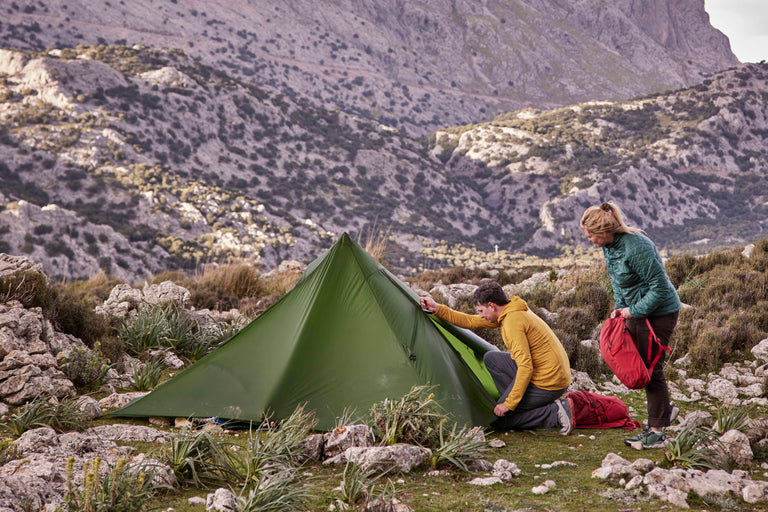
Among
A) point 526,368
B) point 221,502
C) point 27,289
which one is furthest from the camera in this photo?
point 27,289

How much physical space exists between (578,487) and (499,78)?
147651mm

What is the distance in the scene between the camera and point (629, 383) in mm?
4219

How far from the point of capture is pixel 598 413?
5.23 meters

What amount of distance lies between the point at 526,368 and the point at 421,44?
474ft

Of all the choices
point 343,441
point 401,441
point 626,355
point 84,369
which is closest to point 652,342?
point 626,355

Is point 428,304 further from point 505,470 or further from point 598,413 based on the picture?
point 505,470

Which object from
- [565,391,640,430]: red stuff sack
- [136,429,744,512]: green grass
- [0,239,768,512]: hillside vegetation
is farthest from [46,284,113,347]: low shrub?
[565,391,640,430]: red stuff sack

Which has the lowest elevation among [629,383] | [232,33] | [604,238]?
[629,383]

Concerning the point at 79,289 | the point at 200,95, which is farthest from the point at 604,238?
the point at 200,95

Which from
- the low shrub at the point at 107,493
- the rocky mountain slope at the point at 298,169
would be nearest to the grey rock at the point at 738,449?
the low shrub at the point at 107,493

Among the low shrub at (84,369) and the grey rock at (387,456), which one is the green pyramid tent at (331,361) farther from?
the low shrub at (84,369)

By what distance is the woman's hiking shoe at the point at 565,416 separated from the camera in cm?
503

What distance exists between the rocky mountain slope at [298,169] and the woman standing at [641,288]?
103ft

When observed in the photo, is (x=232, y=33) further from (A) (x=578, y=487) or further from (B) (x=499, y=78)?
(A) (x=578, y=487)
